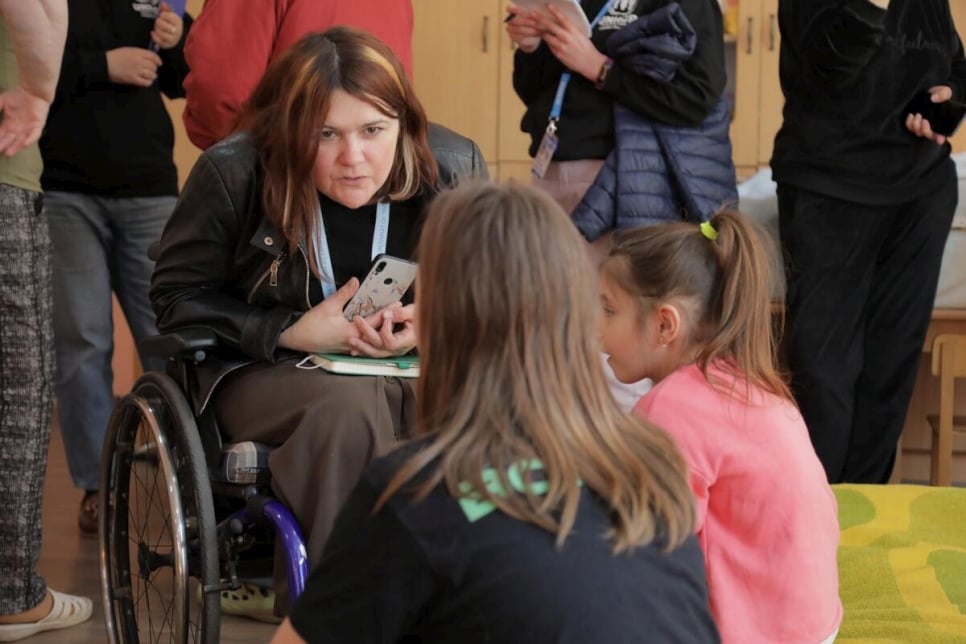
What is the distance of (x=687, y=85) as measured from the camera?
8.79 feet

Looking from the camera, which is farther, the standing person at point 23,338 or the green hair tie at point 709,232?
the standing person at point 23,338

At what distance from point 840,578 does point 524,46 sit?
127cm

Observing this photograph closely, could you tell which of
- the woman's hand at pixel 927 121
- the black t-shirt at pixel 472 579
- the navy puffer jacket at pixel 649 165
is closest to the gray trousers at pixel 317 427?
the black t-shirt at pixel 472 579

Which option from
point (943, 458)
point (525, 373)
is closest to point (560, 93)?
point (943, 458)

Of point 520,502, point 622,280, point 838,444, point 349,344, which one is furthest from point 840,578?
point 520,502

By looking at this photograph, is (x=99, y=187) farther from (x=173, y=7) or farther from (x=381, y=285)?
(x=381, y=285)

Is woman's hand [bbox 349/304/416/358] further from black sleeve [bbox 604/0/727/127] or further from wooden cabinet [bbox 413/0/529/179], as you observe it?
wooden cabinet [bbox 413/0/529/179]

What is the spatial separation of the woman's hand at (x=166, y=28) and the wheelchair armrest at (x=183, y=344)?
4.60 ft

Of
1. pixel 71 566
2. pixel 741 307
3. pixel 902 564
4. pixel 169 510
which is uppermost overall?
pixel 741 307

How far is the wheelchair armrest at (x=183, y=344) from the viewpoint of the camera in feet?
6.10

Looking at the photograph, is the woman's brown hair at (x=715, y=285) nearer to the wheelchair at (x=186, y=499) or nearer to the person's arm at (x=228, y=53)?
the wheelchair at (x=186, y=499)

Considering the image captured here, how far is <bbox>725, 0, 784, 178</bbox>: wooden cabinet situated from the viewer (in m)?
4.47

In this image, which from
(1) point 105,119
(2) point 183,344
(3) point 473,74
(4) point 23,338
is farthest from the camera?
(3) point 473,74

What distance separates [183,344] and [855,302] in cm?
165
